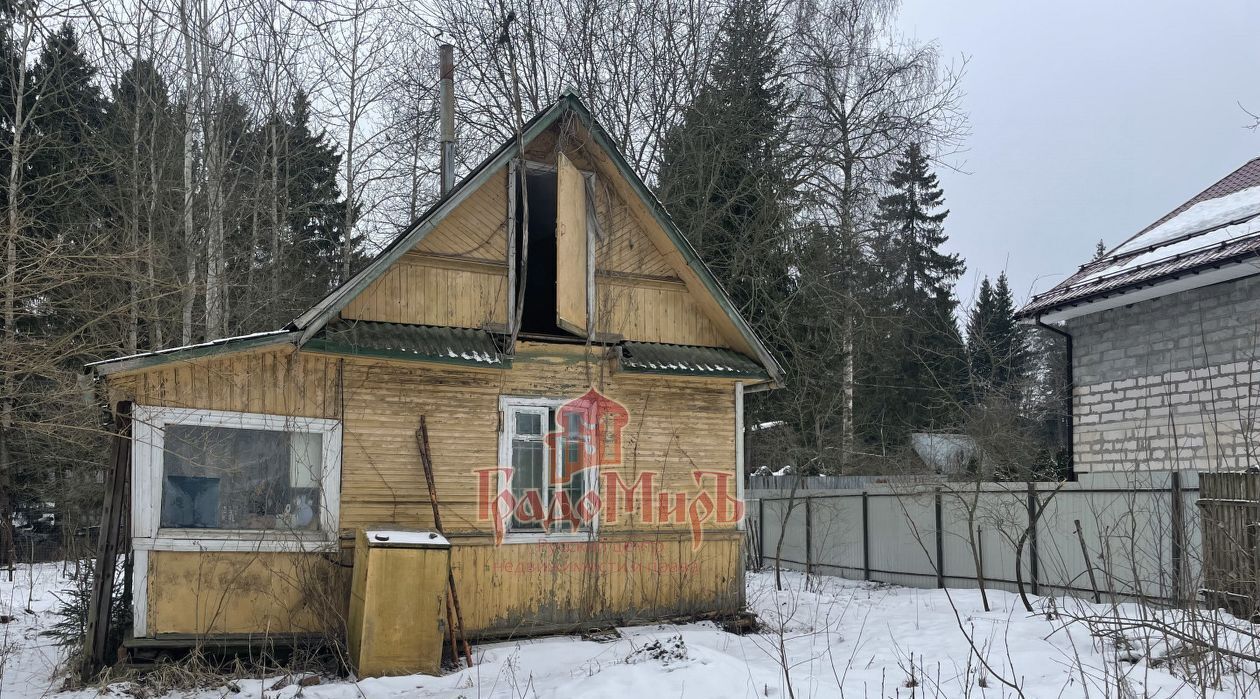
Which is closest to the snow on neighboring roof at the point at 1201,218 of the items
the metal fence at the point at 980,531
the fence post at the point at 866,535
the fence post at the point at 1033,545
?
the metal fence at the point at 980,531

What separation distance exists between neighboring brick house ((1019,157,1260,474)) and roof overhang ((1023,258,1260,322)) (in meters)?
0.02

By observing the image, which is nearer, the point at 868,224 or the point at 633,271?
the point at 633,271

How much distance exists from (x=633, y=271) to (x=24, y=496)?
17.3 m

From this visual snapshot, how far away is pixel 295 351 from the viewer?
847 cm

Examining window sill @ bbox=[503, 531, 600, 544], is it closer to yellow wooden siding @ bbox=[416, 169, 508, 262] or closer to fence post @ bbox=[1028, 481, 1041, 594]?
yellow wooden siding @ bbox=[416, 169, 508, 262]

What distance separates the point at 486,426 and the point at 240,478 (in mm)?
2446

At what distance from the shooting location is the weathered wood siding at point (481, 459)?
822 cm

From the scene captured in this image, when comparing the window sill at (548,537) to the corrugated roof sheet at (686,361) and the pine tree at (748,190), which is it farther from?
the pine tree at (748,190)

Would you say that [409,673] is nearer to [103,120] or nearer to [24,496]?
[103,120]

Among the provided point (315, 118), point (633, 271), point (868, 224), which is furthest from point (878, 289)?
point (633, 271)

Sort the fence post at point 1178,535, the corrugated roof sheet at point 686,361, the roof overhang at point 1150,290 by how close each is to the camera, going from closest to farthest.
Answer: the fence post at point 1178,535, the corrugated roof sheet at point 686,361, the roof overhang at point 1150,290

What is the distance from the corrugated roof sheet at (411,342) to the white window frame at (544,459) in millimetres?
637

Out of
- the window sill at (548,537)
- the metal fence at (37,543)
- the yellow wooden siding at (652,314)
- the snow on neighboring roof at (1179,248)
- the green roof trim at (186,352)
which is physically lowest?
the metal fence at (37,543)

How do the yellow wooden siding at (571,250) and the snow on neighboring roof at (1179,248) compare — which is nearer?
Result: the yellow wooden siding at (571,250)
